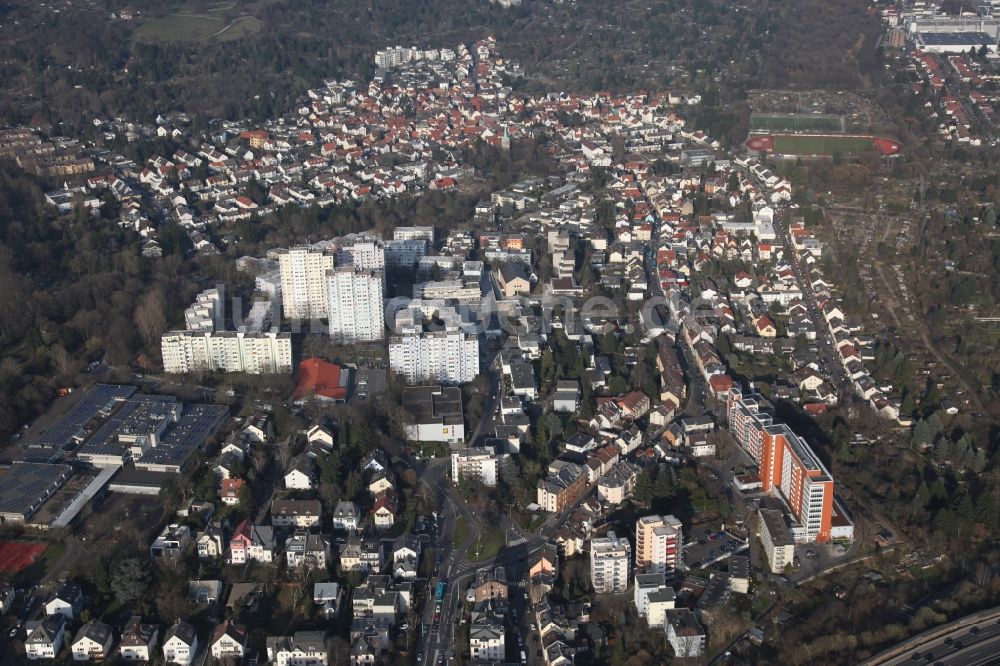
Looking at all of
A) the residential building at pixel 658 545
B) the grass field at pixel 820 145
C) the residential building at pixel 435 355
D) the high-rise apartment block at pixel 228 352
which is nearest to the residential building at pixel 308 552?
the residential building at pixel 658 545

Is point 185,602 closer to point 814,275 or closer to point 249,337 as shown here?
point 249,337

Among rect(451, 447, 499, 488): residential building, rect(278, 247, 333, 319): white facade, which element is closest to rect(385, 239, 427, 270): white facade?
rect(278, 247, 333, 319): white facade

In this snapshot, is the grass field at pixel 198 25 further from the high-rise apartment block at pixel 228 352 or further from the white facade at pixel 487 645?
the white facade at pixel 487 645

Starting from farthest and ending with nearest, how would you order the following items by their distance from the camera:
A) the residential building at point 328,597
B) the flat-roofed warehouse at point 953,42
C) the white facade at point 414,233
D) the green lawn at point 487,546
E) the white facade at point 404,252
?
the flat-roofed warehouse at point 953,42, the white facade at point 414,233, the white facade at point 404,252, the green lawn at point 487,546, the residential building at point 328,597

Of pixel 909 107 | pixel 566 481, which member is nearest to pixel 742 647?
pixel 566 481

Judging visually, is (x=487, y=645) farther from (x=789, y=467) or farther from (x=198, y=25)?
(x=198, y=25)
